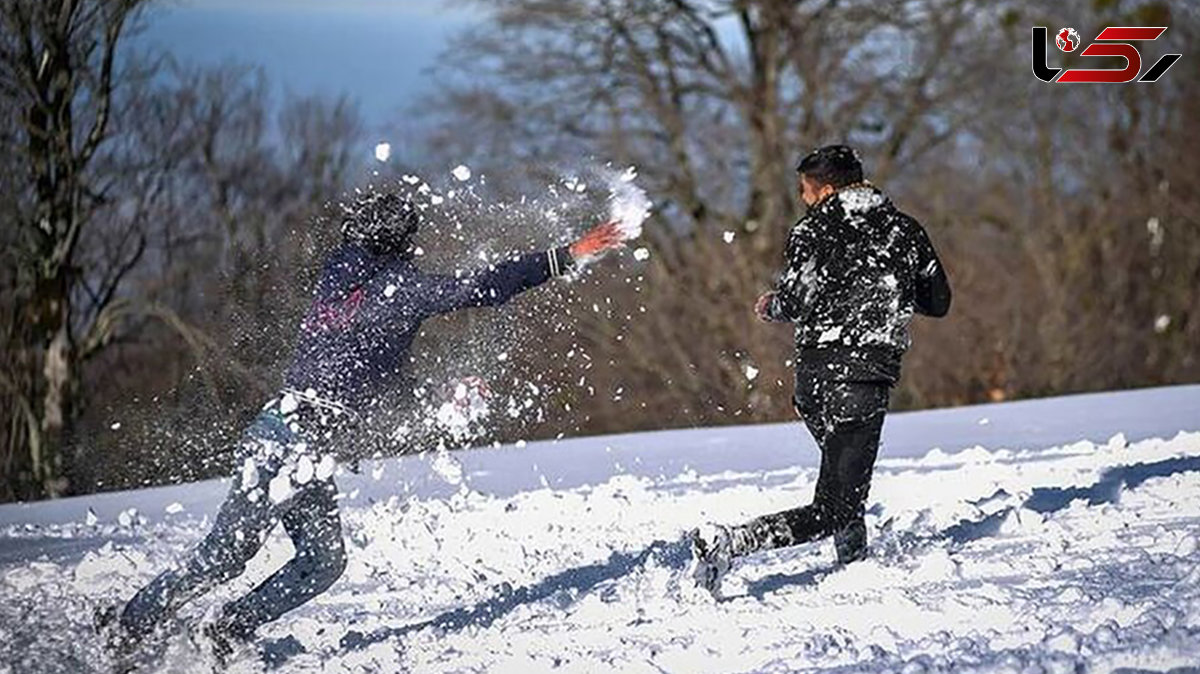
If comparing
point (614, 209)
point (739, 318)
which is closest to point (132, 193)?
point (739, 318)

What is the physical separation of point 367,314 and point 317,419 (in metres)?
0.40

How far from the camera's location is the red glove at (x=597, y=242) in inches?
284

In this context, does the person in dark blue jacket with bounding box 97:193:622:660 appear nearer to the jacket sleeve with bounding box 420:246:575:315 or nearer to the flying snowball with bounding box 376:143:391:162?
the jacket sleeve with bounding box 420:246:575:315

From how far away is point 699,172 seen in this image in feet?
97.6

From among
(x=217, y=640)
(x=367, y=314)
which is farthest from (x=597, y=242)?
(x=217, y=640)

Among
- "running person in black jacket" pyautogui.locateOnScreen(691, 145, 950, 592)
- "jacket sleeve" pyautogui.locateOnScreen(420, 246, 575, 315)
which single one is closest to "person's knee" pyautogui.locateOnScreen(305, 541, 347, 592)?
"jacket sleeve" pyautogui.locateOnScreen(420, 246, 575, 315)

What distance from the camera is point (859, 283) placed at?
7.57 metres

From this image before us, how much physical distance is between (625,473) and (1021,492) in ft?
9.66

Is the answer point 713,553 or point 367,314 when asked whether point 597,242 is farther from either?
point 713,553

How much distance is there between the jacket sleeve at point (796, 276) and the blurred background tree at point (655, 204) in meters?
2.78

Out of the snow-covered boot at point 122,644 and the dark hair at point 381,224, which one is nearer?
the snow-covered boot at point 122,644

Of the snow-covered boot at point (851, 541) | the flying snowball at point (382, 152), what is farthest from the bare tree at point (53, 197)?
the snow-covered boot at point (851, 541)

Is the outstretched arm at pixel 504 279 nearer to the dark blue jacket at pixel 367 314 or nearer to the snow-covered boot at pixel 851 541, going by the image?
the dark blue jacket at pixel 367 314

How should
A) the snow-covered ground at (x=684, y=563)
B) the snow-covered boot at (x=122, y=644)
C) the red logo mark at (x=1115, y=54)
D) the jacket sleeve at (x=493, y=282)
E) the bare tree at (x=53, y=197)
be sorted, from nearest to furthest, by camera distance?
the snow-covered ground at (x=684, y=563), the snow-covered boot at (x=122, y=644), the jacket sleeve at (x=493, y=282), the bare tree at (x=53, y=197), the red logo mark at (x=1115, y=54)
